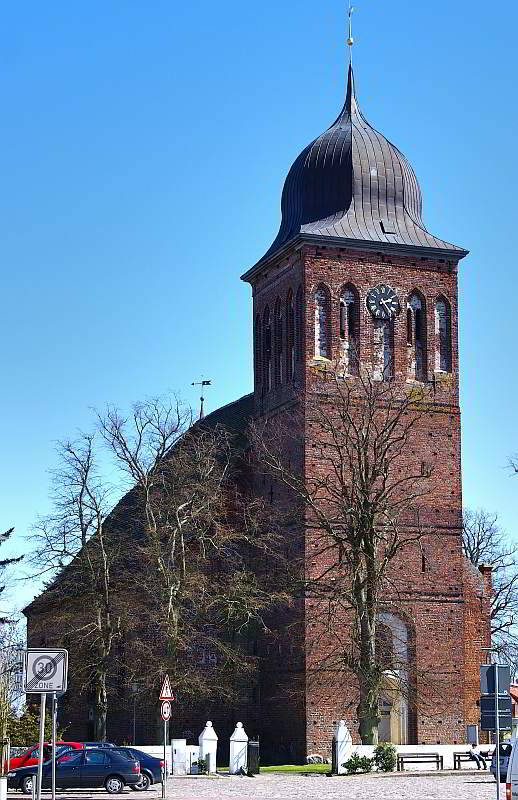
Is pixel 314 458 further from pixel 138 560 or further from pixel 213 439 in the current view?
pixel 138 560

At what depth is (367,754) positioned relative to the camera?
44.5 metres

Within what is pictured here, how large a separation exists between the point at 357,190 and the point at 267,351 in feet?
23.9

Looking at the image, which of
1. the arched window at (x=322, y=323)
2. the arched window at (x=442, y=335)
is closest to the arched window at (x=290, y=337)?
the arched window at (x=322, y=323)

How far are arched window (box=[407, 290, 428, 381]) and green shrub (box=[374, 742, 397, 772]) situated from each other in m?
16.1

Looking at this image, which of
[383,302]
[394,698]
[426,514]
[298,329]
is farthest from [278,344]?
[394,698]

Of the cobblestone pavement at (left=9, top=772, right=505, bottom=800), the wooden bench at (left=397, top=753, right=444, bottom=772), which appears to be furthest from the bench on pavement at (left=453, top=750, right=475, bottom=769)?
the cobblestone pavement at (left=9, top=772, right=505, bottom=800)

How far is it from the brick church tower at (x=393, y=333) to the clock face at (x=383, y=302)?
4 centimetres

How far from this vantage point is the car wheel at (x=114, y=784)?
115ft

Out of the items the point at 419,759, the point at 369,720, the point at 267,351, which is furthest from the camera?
the point at 267,351

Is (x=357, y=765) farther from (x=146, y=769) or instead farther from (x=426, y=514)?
(x=426, y=514)

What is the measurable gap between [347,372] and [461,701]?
40.7 ft

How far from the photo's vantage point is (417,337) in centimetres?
5591

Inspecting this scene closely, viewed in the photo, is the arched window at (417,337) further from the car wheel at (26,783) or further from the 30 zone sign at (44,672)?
the 30 zone sign at (44,672)

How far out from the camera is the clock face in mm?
55094
